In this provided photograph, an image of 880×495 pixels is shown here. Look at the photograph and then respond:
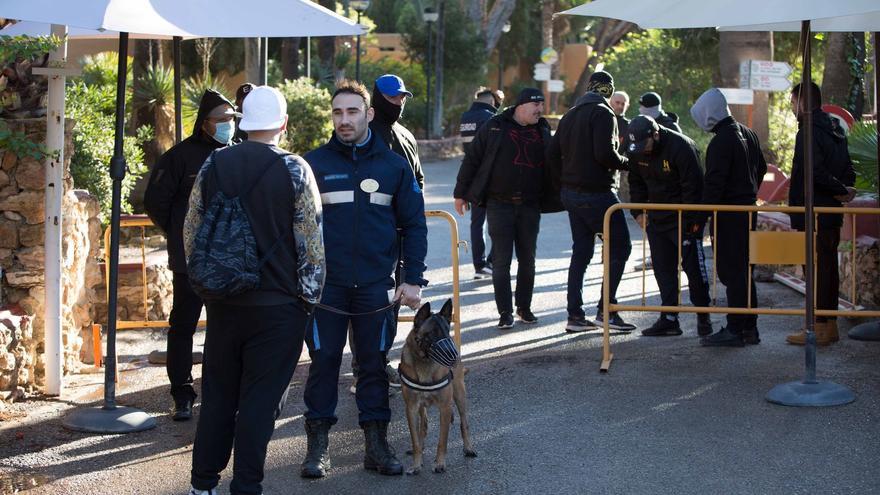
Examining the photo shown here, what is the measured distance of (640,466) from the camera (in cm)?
618

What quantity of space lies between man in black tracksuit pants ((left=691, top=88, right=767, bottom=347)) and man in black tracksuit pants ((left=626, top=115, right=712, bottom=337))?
276 millimetres

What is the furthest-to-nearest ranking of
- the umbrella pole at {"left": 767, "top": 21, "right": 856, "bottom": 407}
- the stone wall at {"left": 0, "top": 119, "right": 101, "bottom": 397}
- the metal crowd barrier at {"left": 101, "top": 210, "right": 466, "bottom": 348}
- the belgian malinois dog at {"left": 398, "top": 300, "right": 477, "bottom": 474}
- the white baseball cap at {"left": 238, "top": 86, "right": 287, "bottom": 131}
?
the metal crowd barrier at {"left": 101, "top": 210, "right": 466, "bottom": 348} → the stone wall at {"left": 0, "top": 119, "right": 101, "bottom": 397} → the umbrella pole at {"left": 767, "top": 21, "right": 856, "bottom": 407} → the belgian malinois dog at {"left": 398, "top": 300, "right": 477, "bottom": 474} → the white baseball cap at {"left": 238, "top": 86, "right": 287, "bottom": 131}

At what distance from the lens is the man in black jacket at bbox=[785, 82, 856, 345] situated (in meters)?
8.81

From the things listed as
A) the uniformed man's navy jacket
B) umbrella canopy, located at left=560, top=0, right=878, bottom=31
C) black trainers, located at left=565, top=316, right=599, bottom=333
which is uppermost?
umbrella canopy, located at left=560, top=0, right=878, bottom=31

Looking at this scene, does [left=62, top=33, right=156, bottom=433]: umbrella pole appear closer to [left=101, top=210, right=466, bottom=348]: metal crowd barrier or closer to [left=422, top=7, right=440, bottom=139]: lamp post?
[left=101, top=210, right=466, bottom=348]: metal crowd barrier

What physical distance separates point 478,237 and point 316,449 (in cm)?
700

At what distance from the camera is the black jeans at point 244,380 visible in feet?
16.7

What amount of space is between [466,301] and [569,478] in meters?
5.62

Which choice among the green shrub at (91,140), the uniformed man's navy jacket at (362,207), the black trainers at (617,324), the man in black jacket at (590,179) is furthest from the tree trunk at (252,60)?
the uniformed man's navy jacket at (362,207)

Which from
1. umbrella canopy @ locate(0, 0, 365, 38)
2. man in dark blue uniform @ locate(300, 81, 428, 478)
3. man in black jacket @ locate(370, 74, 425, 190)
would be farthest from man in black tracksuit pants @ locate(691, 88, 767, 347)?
man in dark blue uniform @ locate(300, 81, 428, 478)

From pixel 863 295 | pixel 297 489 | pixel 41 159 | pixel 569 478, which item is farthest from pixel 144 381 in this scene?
pixel 863 295

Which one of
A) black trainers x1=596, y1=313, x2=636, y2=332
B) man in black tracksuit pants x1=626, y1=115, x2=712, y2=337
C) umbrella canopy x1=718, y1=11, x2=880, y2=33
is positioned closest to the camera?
umbrella canopy x1=718, y1=11, x2=880, y2=33

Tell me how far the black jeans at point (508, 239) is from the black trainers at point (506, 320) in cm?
3

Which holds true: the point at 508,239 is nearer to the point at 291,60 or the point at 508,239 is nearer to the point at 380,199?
the point at 380,199
